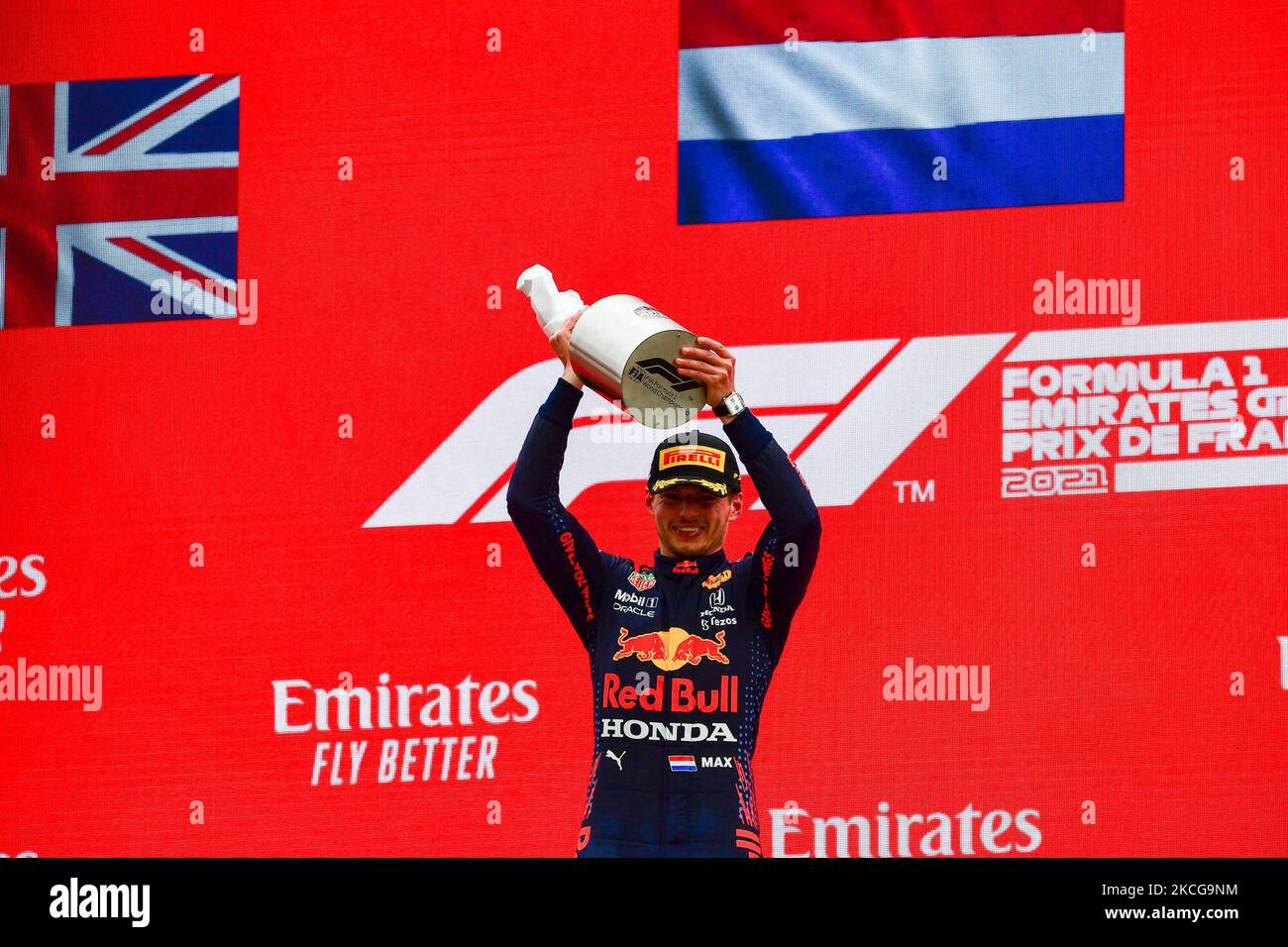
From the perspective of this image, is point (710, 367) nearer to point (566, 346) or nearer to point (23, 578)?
point (566, 346)

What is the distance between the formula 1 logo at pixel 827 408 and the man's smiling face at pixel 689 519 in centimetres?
93

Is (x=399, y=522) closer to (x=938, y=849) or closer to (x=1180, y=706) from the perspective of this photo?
(x=938, y=849)

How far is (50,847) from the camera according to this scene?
4.10m

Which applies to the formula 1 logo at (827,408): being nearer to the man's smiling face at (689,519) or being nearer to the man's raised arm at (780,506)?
the man's smiling face at (689,519)

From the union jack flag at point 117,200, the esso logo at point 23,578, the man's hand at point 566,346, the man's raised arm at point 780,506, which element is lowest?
the man's raised arm at point 780,506

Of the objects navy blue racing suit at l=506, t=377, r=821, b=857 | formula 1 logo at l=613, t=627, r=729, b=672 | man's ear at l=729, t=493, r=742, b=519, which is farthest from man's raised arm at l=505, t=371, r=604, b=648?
man's ear at l=729, t=493, r=742, b=519

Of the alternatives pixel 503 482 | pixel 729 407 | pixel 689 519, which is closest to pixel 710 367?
pixel 729 407

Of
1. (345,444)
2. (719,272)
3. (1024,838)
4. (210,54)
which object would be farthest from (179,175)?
(1024,838)

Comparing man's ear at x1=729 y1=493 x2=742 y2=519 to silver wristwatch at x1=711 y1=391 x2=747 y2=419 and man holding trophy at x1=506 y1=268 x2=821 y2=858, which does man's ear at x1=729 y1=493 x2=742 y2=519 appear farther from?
silver wristwatch at x1=711 y1=391 x2=747 y2=419

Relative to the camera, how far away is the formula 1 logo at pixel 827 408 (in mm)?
3740

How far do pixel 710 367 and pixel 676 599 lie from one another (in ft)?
1.26

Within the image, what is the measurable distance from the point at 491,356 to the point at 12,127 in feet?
4.24

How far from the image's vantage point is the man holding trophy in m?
2.67

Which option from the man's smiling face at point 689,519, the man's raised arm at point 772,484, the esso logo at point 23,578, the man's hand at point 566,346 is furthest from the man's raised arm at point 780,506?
the esso logo at point 23,578
